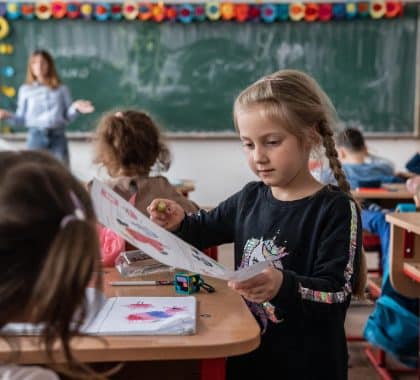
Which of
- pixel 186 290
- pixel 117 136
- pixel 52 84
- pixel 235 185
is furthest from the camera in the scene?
pixel 235 185

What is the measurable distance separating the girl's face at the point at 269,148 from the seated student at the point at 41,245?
663 mm

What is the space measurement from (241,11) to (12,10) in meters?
1.93

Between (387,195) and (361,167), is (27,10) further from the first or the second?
(387,195)

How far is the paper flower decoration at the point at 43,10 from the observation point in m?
5.15

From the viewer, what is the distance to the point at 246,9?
521 cm

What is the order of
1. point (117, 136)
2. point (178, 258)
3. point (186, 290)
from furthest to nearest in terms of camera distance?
point (117, 136) → point (186, 290) → point (178, 258)

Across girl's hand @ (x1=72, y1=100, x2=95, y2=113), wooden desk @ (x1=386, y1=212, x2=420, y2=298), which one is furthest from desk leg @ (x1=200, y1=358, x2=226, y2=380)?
girl's hand @ (x1=72, y1=100, x2=95, y2=113)

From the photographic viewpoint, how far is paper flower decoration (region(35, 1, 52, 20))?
5148 mm

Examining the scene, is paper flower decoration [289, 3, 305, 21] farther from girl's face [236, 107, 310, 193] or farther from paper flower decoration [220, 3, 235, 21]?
girl's face [236, 107, 310, 193]

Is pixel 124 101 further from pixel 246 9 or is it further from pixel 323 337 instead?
pixel 323 337

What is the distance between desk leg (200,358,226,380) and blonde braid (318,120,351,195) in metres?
0.52

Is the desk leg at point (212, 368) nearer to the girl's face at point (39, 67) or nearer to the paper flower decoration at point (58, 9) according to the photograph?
the girl's face at point (39, 67)

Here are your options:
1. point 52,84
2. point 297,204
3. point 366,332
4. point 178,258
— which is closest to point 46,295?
point 178,258

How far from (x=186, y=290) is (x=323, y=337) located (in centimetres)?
31
